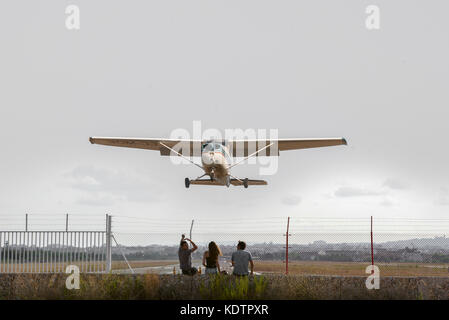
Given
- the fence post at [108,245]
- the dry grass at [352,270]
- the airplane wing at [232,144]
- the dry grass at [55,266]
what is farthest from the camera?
the airplane wing at [232,144]

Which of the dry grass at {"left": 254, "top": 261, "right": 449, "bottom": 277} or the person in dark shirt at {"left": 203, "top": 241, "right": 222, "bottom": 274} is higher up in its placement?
the person in dark shirt at {"left": 203, "top": 241, "right": 222, "bottom": 274}

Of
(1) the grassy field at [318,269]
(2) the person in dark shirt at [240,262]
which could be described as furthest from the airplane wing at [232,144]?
(2) the person in dark shirt at [240,262]

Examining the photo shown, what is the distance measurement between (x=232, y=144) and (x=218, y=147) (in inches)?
292

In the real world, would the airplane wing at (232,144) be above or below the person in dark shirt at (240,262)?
above

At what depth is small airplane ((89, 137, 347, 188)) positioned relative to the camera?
94.1 ft

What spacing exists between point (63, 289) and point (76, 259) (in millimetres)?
4940

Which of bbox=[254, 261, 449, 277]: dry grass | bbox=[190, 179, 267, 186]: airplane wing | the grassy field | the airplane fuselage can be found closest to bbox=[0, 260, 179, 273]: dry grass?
the grassy field

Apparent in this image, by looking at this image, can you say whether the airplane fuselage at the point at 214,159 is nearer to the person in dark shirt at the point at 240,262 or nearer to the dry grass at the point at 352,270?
the dry grass at the point at 352,270

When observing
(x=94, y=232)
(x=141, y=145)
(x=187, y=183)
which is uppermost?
(x=141, y=145)

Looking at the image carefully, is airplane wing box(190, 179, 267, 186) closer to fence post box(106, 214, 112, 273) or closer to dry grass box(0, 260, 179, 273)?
dry grass box(0, 260, 179, 273)

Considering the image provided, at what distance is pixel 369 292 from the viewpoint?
9922 millimetres

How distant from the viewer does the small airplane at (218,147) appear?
94.1ft
